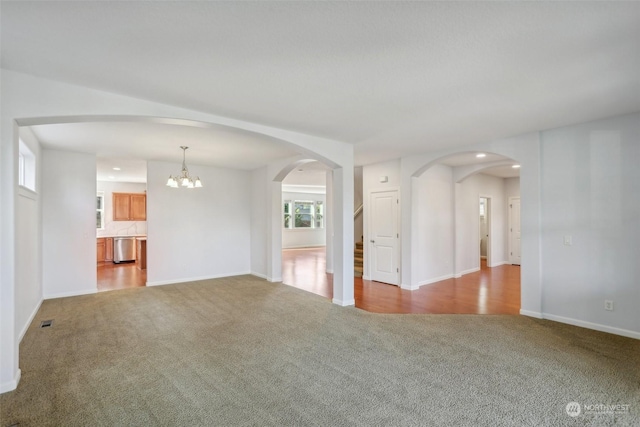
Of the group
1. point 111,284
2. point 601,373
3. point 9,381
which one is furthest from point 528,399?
point 111,284

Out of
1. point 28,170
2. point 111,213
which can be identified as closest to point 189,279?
point 28,170

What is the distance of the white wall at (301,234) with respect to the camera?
13.4m

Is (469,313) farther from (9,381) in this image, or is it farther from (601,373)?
(9,381)

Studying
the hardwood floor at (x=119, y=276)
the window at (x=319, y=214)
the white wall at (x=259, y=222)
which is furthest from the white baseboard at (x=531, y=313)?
the window at (x=319, y=214)

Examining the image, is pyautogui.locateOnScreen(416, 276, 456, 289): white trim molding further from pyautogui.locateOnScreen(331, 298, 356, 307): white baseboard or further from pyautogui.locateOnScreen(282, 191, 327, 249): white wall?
pyautogui.locateOnScreen(282, 191, 327, 249): white wall

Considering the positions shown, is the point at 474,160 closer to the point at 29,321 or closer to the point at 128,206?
the point at 29,321

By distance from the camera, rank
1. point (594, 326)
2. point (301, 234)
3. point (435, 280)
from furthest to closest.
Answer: point (301, 234), point (435, 280), point (594, 326)

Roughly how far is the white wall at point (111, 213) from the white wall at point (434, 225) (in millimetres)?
8700

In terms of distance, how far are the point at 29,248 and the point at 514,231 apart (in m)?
10.7

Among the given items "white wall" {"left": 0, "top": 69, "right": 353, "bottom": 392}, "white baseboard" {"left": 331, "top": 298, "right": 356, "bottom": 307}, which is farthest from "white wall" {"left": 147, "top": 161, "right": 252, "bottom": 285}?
"white wall" {"left": 0, "top": 69, "right": 353, "bottom": 392}

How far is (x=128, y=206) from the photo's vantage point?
31.8ft

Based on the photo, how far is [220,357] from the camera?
3061 millimetres

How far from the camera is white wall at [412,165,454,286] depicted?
6.29 meters

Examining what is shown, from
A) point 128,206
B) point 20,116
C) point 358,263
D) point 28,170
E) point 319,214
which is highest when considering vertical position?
point 20,116
